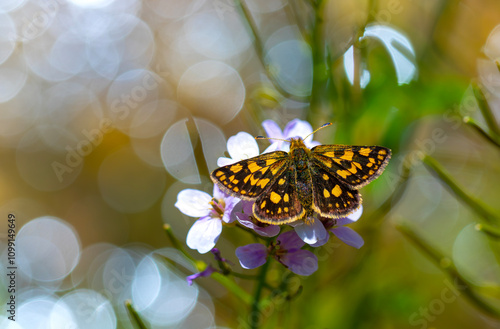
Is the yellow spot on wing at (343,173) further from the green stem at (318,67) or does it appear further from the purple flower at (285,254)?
the green stem at (318,67)

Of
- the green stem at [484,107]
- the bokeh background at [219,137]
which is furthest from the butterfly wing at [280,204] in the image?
the green stem at [484,107]

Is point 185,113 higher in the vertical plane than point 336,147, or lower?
lower

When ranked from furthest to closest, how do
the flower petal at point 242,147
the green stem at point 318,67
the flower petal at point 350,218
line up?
the green stem at point 318,67, the flower petal at point 242,147, the flower petal at point 350,218

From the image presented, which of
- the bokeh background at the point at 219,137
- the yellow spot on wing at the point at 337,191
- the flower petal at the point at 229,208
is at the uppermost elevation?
the yellow spot on wing at the point at 337,191

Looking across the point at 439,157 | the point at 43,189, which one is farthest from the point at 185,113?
the point at 439,157

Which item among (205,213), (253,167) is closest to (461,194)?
(253,167)

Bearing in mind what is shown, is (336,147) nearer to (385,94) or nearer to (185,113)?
(385,94)
